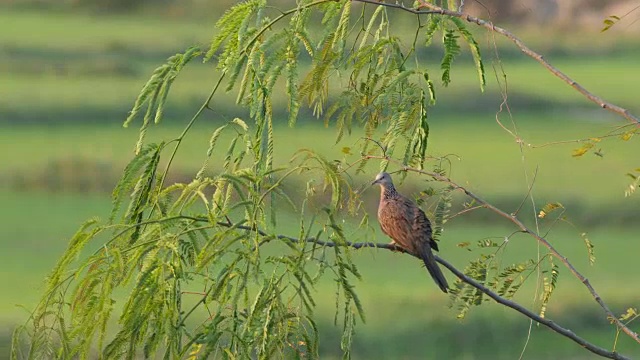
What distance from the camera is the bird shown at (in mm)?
3137

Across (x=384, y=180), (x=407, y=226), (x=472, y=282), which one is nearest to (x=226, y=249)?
(x=472, y=282)

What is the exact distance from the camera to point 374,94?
111 inches

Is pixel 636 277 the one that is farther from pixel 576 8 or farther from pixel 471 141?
pixel 576 8

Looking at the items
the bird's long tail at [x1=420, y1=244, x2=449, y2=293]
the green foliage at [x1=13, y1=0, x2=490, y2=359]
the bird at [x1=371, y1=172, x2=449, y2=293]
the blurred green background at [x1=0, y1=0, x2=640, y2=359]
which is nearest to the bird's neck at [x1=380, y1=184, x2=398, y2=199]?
the bird at [x1=371, y1=172, x2=449, y2=293]

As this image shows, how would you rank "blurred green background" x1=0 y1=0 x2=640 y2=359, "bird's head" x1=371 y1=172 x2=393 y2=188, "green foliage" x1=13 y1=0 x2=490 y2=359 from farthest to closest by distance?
"blurred green background" x1=0 y1=0 x2=640 y2=359 < "bird's head" x1=371 y1=172 x2=393 y2=188 < "green foliage" x1=13 y1=0 x2=490 y2=359

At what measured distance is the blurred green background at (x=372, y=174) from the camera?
22.0 feet

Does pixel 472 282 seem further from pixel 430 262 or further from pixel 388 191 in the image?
pixel 388 191

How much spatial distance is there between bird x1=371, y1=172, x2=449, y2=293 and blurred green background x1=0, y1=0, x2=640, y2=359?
1.16 meters

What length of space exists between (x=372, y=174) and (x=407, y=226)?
3.38m

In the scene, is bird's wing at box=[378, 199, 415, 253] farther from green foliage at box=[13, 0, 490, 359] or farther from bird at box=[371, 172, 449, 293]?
green foliage at box=[13, 0, 490, 359]

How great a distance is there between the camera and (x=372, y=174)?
6668mm

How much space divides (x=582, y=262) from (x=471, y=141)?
242cm

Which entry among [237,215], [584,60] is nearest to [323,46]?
[237,215]

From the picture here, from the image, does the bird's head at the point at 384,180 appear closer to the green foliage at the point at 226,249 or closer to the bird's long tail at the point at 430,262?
the bird's long tail at the point at 430,262
